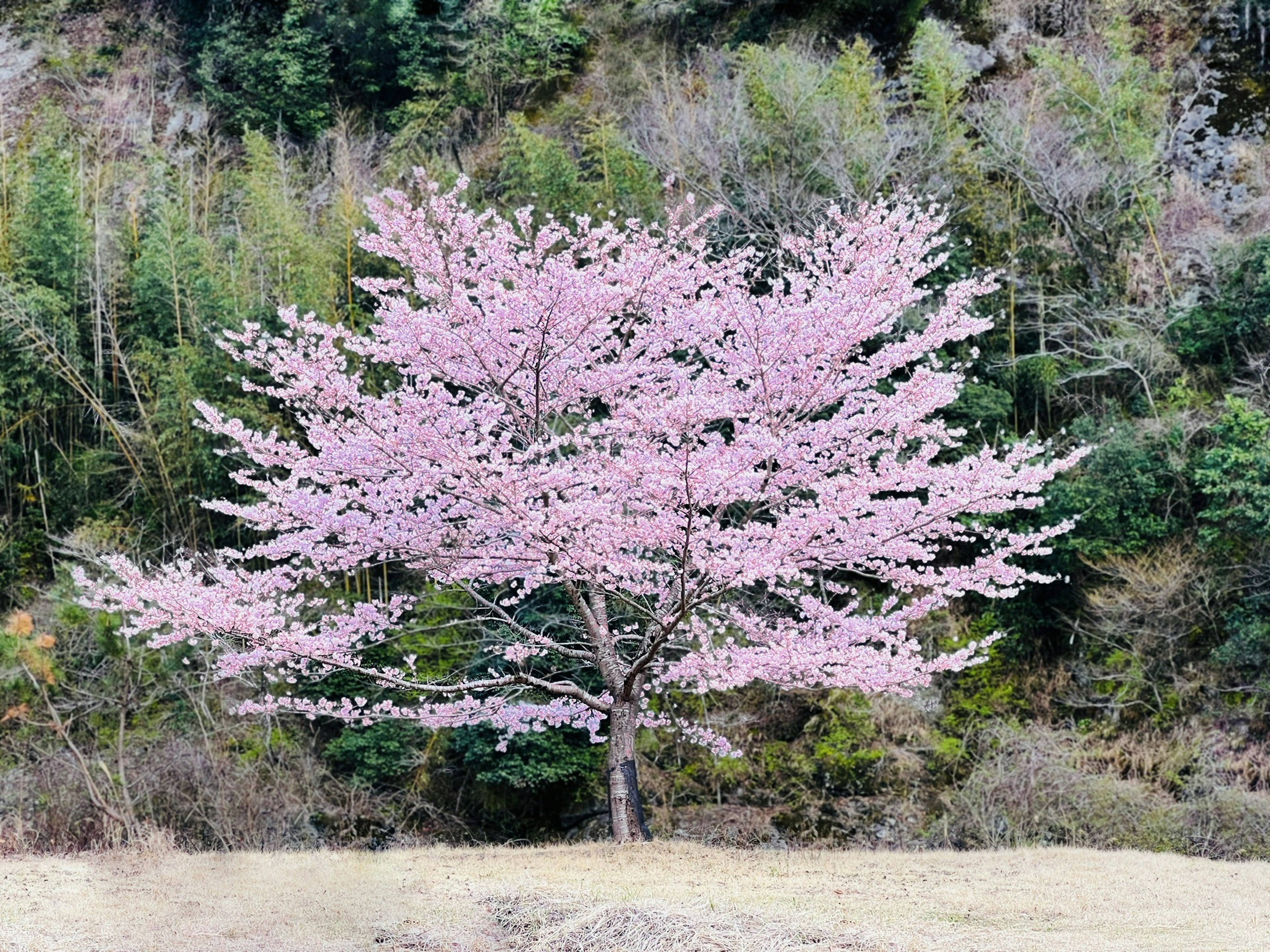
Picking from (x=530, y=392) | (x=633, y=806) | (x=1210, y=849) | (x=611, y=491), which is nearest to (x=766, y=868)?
(x=633, y=806)

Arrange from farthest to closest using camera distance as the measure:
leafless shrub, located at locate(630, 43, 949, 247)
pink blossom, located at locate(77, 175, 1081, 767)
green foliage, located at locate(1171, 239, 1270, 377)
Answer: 1. leafless shrub, located at locate(630, 43, 949, 247)
2. green foliage, located at locate(1171, 239, 1270, 377)
3. pink blossom, located at locate(77, 175, 1081, 767)

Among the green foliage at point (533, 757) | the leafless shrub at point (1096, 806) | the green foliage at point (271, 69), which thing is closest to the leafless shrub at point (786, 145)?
the green foliage at point (533, 757)

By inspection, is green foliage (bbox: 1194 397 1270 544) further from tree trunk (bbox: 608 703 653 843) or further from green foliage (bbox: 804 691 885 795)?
tree trunk (bbox: 608 703 653 843)

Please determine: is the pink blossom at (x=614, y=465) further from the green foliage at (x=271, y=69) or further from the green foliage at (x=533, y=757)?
the green foliage at (x=271, y=69)

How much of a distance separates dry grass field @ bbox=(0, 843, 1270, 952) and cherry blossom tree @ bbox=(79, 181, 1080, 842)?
105cm

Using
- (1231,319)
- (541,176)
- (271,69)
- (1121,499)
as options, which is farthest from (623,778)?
(271,69)

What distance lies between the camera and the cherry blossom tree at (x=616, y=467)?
652cm

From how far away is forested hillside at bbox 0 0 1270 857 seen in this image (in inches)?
420

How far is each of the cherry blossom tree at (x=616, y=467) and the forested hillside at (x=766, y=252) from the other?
1.04 meters

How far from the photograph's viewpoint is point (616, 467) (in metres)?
6.25

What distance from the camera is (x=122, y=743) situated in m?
11.0

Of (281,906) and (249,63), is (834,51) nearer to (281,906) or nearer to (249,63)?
(249,63)

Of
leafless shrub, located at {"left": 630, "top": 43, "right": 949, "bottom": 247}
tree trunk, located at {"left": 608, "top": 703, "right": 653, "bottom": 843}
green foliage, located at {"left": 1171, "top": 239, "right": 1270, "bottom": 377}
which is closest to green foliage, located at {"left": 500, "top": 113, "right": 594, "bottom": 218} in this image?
leafless shrub, located at {"left": 630, "top": 43, "right": 949, "bottom": 247}

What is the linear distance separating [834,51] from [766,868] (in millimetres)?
13736
